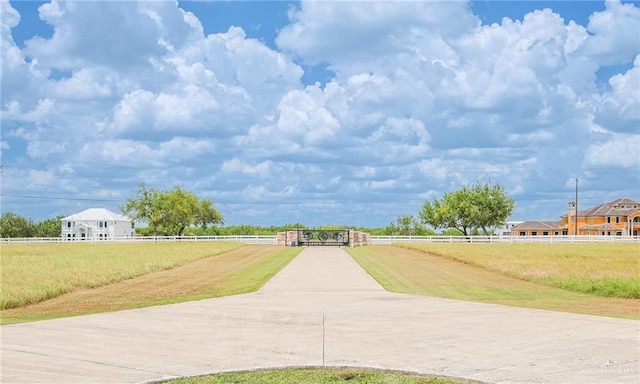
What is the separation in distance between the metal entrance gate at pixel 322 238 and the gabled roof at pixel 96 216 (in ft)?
195

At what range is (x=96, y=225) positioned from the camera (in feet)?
369

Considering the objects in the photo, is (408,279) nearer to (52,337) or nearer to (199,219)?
(52,337)

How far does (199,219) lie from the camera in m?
115

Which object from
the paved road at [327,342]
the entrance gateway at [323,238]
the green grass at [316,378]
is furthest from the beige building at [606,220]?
the green grass at [316,378]

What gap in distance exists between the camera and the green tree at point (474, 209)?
91.2 meters

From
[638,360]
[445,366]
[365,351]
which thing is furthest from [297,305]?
[638,360]

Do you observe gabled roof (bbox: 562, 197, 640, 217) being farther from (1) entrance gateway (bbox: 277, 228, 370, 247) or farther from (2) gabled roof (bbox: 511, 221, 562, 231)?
(1) entrance gateway (bbox: 277, 228, 370, 247)

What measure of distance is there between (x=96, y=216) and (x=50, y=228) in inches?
342

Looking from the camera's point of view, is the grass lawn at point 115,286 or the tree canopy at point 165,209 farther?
the tree canopy at point 165,209

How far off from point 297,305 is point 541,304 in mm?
5670

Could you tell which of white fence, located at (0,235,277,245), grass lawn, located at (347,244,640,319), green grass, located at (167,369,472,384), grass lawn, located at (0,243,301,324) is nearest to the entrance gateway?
white fence, located at (0,235,277,245)

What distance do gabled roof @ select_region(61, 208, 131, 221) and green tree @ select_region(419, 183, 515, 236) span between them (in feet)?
171

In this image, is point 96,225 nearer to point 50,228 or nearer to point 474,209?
point 50,228

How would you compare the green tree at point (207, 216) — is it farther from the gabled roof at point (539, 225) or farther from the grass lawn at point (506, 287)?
the grass lawn at point (506, 287)
